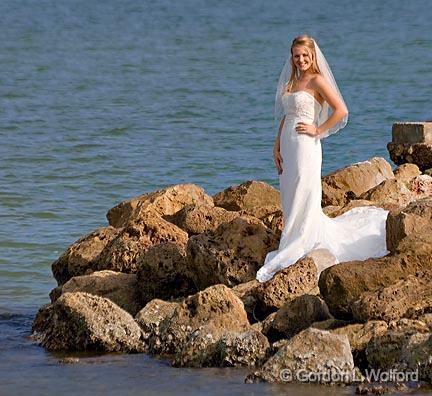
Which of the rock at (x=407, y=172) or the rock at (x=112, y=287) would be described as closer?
the rock at (x=112, y=287)

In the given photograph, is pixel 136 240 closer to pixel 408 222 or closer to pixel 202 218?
pixel 202 218

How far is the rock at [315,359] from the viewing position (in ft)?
33.3

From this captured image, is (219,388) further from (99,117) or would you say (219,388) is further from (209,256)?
(99,117)

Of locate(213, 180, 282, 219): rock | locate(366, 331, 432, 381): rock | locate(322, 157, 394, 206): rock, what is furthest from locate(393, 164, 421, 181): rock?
locate(366, 331, 432, 381): rock

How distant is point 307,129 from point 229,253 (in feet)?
4.51

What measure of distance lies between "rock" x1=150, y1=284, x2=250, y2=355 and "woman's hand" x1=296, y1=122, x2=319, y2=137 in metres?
2.02

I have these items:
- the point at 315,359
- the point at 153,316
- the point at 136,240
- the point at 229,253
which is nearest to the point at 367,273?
the point at 315,359

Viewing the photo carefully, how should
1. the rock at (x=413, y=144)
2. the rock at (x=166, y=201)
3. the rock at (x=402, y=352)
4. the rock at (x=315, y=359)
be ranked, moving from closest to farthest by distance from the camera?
the rock at (x=402, y=352) < the rock at (x=315, y=359) < the rock at (x=166, y=201) < the rock at (x=413, y=144)

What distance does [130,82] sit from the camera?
124 feet

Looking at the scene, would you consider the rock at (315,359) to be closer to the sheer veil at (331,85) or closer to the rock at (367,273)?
the rock at (367,273)

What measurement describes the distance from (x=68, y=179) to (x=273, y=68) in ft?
54.4

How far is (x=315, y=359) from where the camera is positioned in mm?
10188

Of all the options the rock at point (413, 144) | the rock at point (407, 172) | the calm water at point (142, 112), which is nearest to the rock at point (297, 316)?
the calm water at point (142, 112)

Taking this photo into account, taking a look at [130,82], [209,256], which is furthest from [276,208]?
[130,82]
